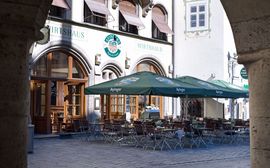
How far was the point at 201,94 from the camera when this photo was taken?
13250mm

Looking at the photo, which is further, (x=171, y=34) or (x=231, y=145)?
(x=171, y=34)

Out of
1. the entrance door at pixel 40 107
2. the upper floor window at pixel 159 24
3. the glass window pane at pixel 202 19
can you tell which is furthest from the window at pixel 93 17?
the glass window pane at pixel 202 19

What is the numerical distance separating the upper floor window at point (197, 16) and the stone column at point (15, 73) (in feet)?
64.8

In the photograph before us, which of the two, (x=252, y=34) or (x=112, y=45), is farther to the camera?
(x=112, y=45)

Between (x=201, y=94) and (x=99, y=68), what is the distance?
6241 mm

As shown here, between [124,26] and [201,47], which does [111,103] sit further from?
[201,47]

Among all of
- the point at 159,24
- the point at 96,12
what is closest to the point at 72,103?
the point at 96,12

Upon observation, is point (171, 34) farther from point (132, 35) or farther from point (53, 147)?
point (53, 147)

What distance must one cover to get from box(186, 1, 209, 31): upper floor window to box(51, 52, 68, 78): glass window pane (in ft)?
26.2

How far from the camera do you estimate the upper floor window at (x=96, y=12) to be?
17812 millimetres

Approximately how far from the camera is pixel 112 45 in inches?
749

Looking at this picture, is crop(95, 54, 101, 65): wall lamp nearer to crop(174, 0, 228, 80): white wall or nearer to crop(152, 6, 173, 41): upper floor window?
crop(152, 6, 173, 41): upper floor window

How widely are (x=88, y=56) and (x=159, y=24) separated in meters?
5.21

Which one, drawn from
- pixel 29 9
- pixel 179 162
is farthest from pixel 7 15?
Result: pixel 179 162
